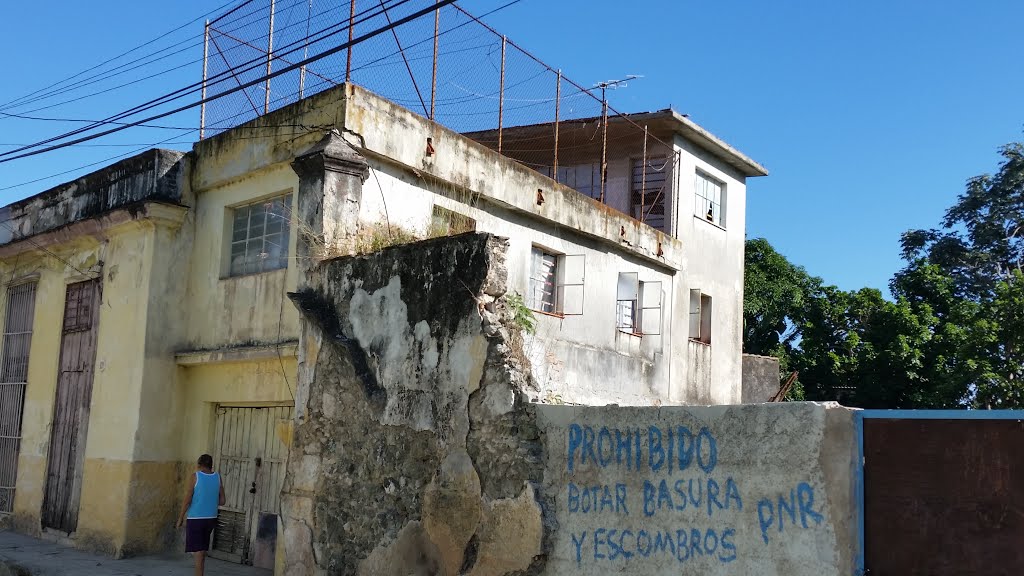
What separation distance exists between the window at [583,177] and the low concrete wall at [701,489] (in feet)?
40.8

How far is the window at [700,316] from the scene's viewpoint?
18781mm

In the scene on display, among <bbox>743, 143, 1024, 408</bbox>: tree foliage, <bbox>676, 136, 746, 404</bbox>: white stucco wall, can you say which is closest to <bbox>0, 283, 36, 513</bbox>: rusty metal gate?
<bbox>676, 136, 746, 404</bbox>: white stucco wall

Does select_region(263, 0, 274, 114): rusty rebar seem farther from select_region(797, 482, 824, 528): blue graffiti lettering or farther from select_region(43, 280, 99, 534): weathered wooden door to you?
select_region(797, 482, 824, 528): blue graffiti lettering

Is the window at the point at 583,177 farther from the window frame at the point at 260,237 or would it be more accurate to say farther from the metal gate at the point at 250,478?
the metal gate at the point at 250,478

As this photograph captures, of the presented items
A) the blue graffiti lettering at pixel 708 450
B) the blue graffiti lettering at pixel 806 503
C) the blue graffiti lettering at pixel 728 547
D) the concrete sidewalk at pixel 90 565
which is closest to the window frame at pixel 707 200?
the concrete sidewalk at pixel 90 565

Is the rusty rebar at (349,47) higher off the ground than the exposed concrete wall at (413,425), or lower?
higher

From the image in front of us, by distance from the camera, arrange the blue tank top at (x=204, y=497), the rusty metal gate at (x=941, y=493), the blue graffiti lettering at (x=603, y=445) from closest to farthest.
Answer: the rusty metal gate at (x=941, y=493) → the blue graffiti lettering at (x=603, y=445) → the blue tank top at (x=204, y=497)

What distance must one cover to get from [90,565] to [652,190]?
12.2 meters

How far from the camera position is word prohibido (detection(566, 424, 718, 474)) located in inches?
241

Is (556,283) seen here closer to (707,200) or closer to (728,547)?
(707,200)

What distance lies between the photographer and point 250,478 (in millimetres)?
11078

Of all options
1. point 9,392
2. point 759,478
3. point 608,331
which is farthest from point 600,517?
point 9,392

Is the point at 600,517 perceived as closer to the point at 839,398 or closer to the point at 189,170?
the point at 189,170

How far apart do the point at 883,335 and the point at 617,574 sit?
758 inches
